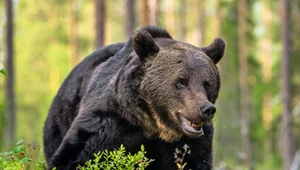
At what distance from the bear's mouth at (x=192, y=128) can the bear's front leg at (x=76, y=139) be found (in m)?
0.90

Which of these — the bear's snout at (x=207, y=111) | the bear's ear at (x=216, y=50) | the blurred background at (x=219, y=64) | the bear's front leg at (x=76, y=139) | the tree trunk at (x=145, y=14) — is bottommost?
the blurred background at (x=219, y=64)

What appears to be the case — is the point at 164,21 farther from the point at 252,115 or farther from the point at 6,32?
the point at 6,32

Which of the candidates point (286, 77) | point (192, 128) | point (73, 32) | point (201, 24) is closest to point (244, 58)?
point (201, 24)

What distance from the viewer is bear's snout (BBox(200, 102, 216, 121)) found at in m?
6.21

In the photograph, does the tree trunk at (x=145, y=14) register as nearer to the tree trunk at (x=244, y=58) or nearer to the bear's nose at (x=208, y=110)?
the tree trunk at (x=244, y=58)

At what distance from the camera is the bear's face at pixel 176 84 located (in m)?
6.53

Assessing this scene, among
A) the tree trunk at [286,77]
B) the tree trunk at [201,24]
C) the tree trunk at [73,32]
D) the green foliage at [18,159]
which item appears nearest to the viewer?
the green foliage at [18,159]

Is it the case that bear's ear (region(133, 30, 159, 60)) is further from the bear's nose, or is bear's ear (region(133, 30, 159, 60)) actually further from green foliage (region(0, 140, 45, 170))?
green foliage (region(0, 140, 45, 170))

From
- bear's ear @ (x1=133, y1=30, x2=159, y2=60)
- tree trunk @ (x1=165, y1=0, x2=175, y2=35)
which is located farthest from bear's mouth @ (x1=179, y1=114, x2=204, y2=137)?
tree trunk @ (x1=165, y1=0, x2=175, y2=35)

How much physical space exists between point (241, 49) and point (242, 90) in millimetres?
2660

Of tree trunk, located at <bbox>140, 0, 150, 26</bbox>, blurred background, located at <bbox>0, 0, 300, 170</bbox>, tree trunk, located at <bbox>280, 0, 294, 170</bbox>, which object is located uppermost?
tree trunk, located at <bbox>140, 0, 150, 26</bbox>

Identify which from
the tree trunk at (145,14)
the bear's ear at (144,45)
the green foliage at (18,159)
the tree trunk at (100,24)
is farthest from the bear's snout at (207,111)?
the tree trunk at (145,14)

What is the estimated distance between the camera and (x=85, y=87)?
8156 millimetres

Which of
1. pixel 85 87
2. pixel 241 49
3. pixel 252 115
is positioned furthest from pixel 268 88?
pixel 85 87
